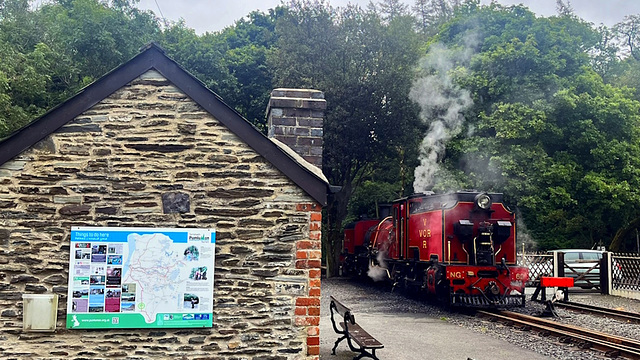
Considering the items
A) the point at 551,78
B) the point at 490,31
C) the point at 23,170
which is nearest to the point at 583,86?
the point at 551,78

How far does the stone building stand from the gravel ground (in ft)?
17.3

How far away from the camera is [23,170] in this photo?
6305 mm

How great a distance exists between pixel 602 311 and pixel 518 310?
2027mm

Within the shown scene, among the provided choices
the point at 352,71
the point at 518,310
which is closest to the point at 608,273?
the point at 518,310

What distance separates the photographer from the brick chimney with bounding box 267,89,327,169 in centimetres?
801

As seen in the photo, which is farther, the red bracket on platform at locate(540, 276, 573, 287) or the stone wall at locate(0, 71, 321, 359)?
the red bracket on platform at locate(540, 276, 573, 287)

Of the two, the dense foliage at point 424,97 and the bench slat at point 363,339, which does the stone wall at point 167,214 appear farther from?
the dense foliage at point 424,97

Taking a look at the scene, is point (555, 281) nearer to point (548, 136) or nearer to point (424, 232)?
point (424, 232)

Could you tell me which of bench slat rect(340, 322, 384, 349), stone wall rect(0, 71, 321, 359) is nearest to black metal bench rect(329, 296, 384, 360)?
bench slat rect(340, 322, 384, 349)

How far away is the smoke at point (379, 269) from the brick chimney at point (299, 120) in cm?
1172

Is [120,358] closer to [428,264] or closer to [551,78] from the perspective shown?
[428,264]

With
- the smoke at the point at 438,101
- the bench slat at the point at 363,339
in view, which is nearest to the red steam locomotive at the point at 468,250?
the bench slat at the point at 363,339

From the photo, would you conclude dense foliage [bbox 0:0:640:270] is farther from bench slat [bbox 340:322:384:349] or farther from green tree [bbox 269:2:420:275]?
bench slat [bbox 340:322:384:349]

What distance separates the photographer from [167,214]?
6516mm
